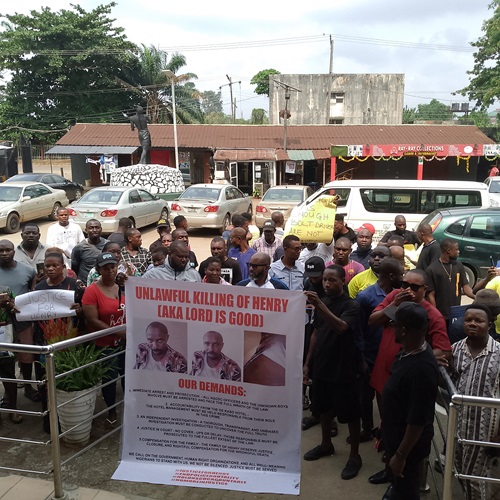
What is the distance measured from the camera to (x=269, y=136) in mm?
29062

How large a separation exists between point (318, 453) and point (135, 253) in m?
3.33

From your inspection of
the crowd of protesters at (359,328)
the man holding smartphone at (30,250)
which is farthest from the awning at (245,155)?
the man holding smartphone at (30,250)

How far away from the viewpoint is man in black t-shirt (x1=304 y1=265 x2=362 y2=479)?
3.80 m

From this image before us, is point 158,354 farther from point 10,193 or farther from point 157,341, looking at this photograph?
point 10,193

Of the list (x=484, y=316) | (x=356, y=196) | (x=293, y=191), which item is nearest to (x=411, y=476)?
(x=484, y=316)

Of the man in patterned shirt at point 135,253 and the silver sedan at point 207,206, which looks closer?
the man in patterned shirt at point 135,253

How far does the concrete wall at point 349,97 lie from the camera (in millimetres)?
39906

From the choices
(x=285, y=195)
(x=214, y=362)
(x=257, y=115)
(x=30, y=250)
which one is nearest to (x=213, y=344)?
(x=214, y=362)

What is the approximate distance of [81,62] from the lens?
3709 cm

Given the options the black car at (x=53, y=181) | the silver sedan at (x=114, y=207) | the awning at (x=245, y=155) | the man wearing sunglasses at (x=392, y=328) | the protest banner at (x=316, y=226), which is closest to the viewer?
the man wearing sunglasses at (x=392, y=328)

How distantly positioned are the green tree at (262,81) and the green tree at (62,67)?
2049 cm

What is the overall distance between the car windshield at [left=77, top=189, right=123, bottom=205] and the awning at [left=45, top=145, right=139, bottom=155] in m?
12.3

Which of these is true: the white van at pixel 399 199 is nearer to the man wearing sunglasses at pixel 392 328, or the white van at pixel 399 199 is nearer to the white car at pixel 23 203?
the man wearing sunglasses at pixel 392 328

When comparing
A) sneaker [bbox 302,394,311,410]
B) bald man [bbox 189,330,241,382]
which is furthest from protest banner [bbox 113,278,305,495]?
sneaker [bbox 302,394,311,410]
